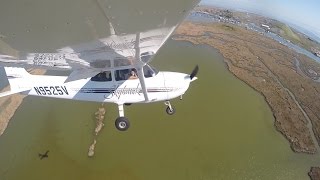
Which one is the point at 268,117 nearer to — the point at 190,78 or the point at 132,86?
the point at 190,78

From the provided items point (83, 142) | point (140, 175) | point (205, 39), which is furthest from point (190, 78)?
point (205, 39)

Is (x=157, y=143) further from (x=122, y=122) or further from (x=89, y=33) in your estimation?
(x=89, y=33)

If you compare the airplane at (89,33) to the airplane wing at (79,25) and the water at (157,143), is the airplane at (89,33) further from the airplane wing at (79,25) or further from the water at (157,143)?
the water at (157,143)

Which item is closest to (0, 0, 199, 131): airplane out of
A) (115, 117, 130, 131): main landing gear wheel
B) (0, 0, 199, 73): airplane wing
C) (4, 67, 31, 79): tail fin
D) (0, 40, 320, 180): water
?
(0, 0, 199, 73): airplane wing

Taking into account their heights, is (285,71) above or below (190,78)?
below

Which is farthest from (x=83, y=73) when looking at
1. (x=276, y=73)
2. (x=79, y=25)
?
(x=276, y=73)

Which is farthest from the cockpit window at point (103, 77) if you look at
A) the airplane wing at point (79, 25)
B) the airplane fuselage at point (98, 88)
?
the airplane wing at point (79, 25)

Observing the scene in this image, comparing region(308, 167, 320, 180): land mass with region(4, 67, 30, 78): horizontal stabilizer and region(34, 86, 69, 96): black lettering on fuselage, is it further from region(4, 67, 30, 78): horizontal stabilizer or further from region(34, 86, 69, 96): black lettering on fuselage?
region(4, 67, 30, 78): horizontal stabilizer
